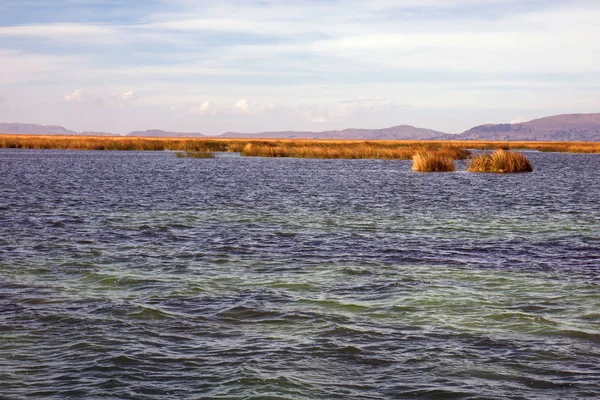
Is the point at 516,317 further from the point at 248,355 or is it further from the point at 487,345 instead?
the point at 248,355

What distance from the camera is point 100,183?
44062mm

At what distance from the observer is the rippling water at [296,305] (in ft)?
29.5

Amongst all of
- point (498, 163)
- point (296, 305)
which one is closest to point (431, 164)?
point (498, 163)

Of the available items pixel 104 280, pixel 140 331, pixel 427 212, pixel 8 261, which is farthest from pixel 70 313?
pixel 427 212

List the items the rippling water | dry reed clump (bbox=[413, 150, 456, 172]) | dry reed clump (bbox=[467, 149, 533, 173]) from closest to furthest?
1. the rippling water
2. dry reed clump (bbox=[467, 149, 533, 173])
3. dry reed clump (bbox=[413, 150, 456, 172])

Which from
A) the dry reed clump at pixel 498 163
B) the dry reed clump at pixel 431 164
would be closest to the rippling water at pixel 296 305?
the dry reed clump at pixel 498 163

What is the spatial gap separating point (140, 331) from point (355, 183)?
1473 inches

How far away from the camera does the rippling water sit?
8.99 meters

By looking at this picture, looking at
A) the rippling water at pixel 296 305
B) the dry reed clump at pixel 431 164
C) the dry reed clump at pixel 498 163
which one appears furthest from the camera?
the dry reed clump at pixel 431 164

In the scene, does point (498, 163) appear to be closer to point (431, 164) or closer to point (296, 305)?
point (431, 164)

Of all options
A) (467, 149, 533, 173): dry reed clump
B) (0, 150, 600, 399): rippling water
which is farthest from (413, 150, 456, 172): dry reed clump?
(0, 150, 600, 399): rippling water

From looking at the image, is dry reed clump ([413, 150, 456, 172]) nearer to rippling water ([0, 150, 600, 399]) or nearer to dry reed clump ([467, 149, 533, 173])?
dry reed clump ([467, 149, 533, 173])

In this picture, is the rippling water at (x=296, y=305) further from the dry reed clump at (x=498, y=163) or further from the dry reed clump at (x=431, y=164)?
the dry reed clump at (x=431, y=164)

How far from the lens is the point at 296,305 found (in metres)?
12.8
